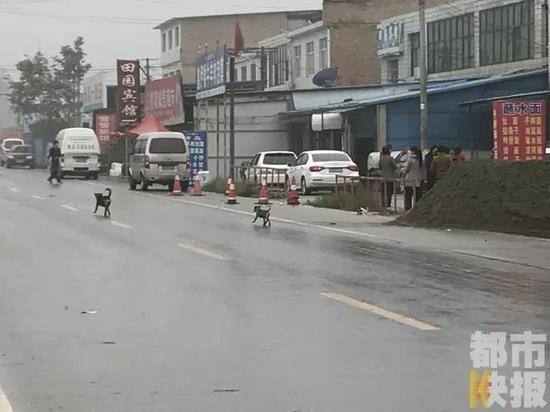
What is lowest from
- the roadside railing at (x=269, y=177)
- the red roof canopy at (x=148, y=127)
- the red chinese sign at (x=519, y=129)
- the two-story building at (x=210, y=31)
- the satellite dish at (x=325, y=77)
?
the roadside railing at (x=269, y=177)

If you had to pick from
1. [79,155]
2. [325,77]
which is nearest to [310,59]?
[325,77]

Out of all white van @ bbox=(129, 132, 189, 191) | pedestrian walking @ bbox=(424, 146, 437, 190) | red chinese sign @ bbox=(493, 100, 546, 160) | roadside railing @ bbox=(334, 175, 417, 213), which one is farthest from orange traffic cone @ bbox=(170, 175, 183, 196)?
red chinese sign @ bbox=(493, 100, 546, 160)

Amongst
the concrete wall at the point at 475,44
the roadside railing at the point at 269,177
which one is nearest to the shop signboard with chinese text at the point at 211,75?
the roadside railing at the point at 269,177

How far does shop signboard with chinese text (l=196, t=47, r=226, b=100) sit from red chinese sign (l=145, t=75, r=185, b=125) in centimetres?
371

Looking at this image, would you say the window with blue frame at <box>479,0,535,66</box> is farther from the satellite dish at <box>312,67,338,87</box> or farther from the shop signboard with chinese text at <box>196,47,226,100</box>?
the shop signboard with chinese text at <box>196,47,226,100</box>

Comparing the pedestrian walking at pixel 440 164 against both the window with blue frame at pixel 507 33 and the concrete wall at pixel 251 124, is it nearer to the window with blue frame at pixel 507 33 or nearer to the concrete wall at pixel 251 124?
the window with blue frame at pixel 507 33

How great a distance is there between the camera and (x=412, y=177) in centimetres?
2492

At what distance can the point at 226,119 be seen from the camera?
Answer: 4444 centimetres

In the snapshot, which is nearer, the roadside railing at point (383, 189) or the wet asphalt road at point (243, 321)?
the wet asphalt road at point (243, 321)

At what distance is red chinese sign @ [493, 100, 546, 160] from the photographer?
26.8 metres

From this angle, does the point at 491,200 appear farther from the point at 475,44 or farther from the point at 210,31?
the point at 210,31

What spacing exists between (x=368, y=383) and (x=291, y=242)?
11.0m

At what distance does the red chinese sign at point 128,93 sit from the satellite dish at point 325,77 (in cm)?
957

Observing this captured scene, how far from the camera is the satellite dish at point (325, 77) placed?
171 ft
